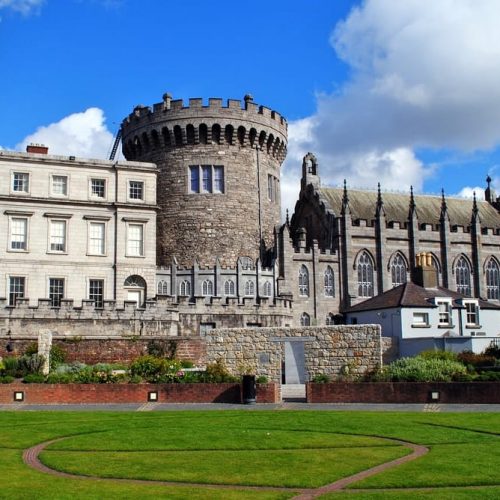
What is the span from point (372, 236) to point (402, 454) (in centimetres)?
4637

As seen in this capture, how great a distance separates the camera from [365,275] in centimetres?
6047

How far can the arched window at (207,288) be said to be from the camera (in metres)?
50.7

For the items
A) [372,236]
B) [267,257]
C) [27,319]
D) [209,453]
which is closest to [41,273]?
[27,319]

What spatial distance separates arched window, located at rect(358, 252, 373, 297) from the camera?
60.1 metres

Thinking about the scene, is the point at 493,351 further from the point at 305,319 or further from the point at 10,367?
the point at 305,319

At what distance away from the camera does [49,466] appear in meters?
14.5

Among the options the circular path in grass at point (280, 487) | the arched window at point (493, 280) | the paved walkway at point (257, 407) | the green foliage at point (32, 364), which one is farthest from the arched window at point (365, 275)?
the circular path in grass at point (280, 487)

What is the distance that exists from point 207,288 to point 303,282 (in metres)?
9.25

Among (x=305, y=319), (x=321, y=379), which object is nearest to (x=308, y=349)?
→ (x=321, y=379)

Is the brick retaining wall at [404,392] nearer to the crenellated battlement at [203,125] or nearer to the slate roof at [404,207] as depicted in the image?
the crenellated battlement at [203,125]

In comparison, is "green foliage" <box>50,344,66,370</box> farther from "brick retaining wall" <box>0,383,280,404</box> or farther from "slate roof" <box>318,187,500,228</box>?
"slate roof" <box>318,187,500,228</box>

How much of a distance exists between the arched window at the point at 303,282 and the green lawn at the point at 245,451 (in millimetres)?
34024

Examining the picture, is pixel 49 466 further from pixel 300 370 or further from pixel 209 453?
pixel 300 370

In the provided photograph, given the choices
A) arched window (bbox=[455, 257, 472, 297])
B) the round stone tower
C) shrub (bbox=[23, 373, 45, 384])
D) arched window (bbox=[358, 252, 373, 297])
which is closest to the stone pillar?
shrub (bbox=[23, 373, 45, 384])
